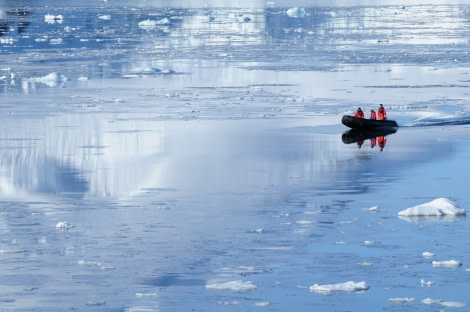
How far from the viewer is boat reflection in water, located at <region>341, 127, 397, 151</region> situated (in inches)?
1018

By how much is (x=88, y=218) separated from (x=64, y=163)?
5.31 meters

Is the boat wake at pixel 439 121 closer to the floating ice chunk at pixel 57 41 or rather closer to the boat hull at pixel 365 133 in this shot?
the boat hull at pixel 365 133

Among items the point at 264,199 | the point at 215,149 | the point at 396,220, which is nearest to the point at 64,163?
the point at 215,149

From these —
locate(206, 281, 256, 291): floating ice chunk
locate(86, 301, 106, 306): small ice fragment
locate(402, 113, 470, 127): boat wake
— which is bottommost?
locate(86, 301, 106, 306): small ice fragment

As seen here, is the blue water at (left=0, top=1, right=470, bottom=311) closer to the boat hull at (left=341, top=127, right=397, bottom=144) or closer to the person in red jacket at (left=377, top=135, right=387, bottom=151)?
the person in red jacket at (left=377, top=135, right=387, bottom=151)

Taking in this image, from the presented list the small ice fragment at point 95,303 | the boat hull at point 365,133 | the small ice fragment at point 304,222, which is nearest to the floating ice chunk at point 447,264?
the small ice fragment at point 304,222

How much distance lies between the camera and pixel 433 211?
1775 cm

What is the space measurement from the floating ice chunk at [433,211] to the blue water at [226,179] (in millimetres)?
275

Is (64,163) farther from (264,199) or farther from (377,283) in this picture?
(377,283)

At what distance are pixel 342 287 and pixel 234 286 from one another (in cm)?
118

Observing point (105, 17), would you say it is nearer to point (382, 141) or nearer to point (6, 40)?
point (6, 40)

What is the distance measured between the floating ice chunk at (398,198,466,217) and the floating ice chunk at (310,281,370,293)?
4207 millimetres

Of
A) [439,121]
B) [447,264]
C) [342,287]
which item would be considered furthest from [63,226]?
[439,121]

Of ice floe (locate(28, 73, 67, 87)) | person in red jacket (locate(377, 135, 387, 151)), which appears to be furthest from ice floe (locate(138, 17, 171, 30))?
person in red jacket (locate(377, 135, 387, 151))
